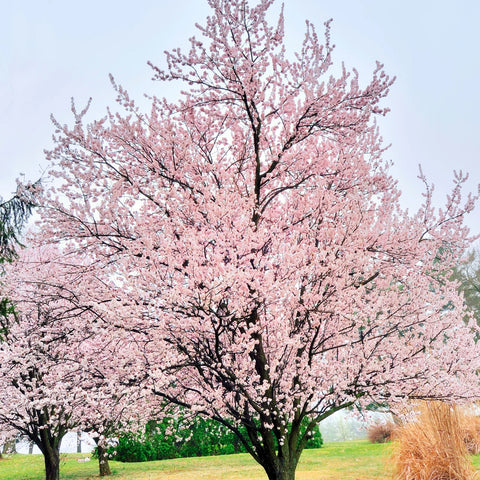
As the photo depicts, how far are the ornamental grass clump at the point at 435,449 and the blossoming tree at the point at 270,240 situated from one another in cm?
98

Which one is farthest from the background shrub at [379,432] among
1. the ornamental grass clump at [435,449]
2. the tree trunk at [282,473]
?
the tree trunk at [282,473]

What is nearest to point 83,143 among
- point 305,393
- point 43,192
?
point 43,192

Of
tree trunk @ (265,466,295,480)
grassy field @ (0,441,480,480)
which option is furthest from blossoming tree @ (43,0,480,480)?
grassy field @ (0,441,480,480)

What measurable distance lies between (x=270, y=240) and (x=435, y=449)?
4.79 meters

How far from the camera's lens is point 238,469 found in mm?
13016

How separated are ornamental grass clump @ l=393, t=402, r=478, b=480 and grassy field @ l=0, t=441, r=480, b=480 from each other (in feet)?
3.05

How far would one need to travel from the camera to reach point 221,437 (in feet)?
58.5

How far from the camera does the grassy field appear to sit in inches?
429

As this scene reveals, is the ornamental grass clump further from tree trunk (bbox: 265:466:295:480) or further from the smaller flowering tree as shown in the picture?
the smaller flowering tree

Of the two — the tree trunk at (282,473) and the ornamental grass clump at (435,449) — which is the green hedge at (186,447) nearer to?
the ornamental grass clump at (435,449)

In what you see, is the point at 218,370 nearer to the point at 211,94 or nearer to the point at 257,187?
the point at 257,187

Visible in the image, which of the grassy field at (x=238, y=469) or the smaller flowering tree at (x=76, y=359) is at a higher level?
the smaller flowering tree at (x=76, y=359)

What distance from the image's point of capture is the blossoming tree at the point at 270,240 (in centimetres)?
598

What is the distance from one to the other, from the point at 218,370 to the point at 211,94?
414 centimetres
